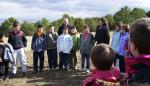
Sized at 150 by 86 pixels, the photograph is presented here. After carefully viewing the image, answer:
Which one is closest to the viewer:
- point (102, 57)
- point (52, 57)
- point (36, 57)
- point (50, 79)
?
point (102, 57)

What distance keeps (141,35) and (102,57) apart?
34.7 inches

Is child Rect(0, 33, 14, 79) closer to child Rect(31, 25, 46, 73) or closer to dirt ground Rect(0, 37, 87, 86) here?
dirt ground Rect(0, 37, 87, 86)

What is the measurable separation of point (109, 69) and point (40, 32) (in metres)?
10.6

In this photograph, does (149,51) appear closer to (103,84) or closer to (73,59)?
(103,84)

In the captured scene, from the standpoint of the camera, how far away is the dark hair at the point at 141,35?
7.95 feet

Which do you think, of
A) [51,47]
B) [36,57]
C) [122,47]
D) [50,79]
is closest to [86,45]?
[51,47]

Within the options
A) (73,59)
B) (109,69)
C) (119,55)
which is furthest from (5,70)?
(109,69)

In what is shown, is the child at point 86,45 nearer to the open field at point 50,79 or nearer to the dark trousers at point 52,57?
the open field at point 50,79

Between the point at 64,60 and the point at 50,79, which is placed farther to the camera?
the point at 64,60

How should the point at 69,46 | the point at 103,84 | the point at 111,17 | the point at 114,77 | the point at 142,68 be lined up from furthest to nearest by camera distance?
1. the point at 111,17
2. the point at 69,46
3. the point at 114,77
4. the point at 103,84
5. the point at 142,68

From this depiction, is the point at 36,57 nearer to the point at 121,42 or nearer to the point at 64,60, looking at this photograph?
the point at 64,60

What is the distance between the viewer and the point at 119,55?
1229cm

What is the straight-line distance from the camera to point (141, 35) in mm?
2414

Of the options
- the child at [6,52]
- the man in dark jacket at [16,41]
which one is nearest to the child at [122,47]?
the man in dark jacket at [16,41]
